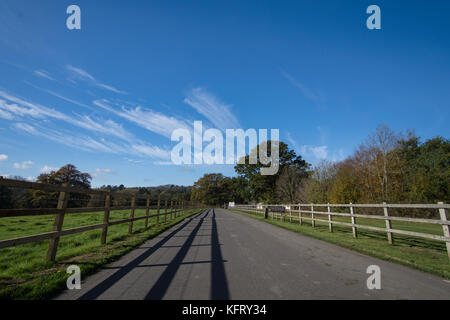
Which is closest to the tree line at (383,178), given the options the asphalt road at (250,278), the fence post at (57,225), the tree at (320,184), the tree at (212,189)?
the tree at (320,184)

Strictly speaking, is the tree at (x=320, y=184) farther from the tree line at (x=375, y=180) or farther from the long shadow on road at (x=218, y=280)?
the long shadow on road at (x=218, y=280)

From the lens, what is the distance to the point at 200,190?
88125 mm

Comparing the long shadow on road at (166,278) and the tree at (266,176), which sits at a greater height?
the tree at (266,176)

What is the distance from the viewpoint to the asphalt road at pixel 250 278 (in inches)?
104

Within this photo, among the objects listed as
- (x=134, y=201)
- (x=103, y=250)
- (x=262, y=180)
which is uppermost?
(x=262, y=180)

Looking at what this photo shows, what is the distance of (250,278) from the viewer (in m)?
3.21

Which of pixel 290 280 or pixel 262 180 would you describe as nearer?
pixel 290 280

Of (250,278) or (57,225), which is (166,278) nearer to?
(250,278)

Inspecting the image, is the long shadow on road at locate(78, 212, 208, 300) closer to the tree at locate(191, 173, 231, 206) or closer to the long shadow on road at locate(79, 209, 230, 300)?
the long shadow on road at locate(79, 209, 230, 300)

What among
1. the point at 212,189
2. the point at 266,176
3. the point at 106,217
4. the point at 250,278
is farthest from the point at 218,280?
the point at 212,189

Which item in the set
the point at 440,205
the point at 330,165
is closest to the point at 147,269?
the point at 440,205

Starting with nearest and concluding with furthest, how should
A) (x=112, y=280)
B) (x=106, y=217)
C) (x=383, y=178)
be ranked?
(x=112, y=280) → (x=106, y=217) → (x=383, y=178)

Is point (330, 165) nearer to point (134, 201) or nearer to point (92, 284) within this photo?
point (134, 201)

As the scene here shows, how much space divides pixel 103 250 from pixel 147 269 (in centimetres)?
208
